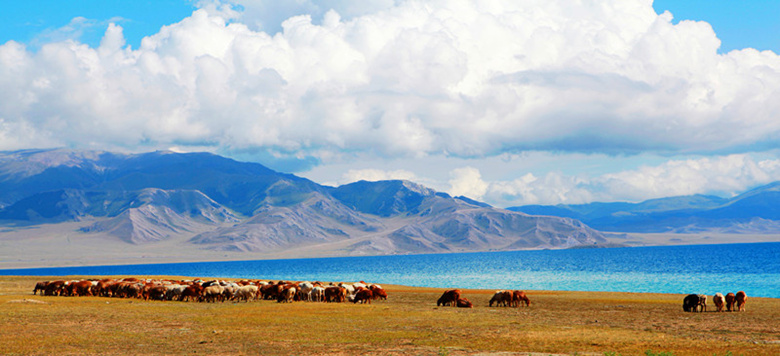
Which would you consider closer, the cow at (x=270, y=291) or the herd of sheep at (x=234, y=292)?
the herd of sheep at (x=234, y=292)

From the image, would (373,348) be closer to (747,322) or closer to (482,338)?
(482,338)

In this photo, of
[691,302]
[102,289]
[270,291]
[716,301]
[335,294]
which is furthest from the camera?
[102,289]

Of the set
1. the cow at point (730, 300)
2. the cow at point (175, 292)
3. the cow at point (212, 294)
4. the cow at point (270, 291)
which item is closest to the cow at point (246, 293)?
the cow at point (212, 294)

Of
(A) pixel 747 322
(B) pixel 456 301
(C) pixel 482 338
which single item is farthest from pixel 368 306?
(A) pixel 747 322

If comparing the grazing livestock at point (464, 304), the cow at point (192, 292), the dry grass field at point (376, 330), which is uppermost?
the cow at point (192, 292)

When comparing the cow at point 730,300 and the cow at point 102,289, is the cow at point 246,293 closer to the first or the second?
the cow at point 102,289

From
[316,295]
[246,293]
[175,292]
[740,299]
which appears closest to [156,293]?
[175,292]

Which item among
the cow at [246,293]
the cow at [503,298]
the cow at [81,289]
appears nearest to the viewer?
the cow at [503,298]

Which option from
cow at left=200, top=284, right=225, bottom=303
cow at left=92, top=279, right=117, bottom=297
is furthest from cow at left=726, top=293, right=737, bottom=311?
cow at left=92, top=279, right=117, bottom=297

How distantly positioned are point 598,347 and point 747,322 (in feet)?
49.1

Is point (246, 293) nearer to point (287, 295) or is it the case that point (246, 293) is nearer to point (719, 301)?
point (287, 295)

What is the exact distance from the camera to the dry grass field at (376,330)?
2772 centimetres

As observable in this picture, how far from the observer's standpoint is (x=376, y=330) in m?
34.5

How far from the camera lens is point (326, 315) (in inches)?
1689
